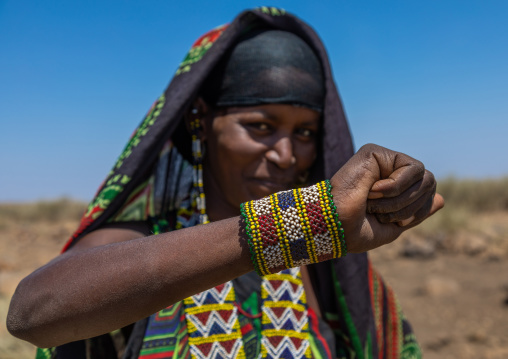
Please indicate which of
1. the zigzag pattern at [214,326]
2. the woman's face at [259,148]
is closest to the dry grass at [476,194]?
the woman's face at [259,148]

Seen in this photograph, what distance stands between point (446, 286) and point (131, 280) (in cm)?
697

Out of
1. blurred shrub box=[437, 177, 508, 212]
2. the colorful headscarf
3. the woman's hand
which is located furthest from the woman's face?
blurred shrub box=[437, 177, 508, 212]

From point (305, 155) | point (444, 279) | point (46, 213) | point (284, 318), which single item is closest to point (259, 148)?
point (305, 155)

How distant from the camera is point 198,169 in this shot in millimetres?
2264

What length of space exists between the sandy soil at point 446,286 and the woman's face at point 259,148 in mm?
3557

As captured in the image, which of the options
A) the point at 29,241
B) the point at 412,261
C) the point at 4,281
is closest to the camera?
the point at 4,281

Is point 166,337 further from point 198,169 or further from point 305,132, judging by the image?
point 305,132

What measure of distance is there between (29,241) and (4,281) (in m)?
7.07

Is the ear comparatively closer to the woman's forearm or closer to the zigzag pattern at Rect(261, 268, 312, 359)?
the zigzag pattern at Rect(261, 268, 312, 359)

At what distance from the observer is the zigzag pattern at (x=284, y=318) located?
2016mm

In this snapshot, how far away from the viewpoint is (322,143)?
2303 mm

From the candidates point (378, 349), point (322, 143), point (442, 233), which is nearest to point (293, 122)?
point (322, 143)

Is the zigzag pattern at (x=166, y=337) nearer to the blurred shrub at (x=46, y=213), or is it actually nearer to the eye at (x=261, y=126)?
the eye at (x=261, y=126)

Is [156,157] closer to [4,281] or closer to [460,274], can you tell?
[4,281]
